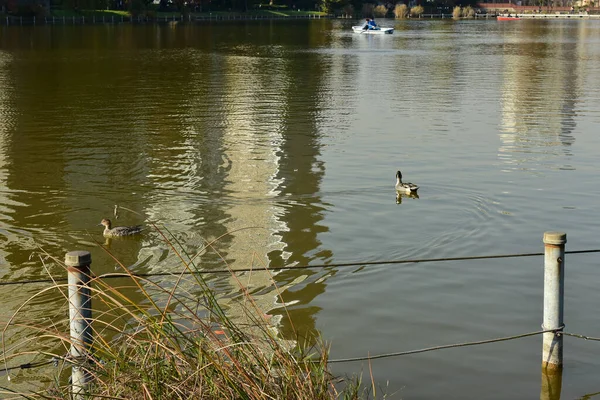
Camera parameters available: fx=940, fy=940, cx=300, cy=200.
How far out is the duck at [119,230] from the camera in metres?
12.5

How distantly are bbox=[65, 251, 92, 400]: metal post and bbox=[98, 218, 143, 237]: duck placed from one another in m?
6.83

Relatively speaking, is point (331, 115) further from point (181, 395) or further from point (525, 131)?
point (181, 395)

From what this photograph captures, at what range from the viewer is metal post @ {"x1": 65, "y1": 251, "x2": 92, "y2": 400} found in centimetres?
551

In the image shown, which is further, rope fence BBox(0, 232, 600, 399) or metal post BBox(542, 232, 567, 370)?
metal post BBox(542, 232, 567, 370)

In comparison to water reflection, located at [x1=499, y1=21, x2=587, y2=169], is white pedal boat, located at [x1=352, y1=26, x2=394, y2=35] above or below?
above

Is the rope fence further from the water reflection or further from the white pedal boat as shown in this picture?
the white pedal boat

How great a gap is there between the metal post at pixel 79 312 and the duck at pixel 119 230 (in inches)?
269

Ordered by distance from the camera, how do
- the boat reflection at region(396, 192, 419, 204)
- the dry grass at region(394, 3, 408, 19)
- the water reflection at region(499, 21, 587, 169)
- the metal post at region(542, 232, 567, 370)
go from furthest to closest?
the dry grass at region(394, 3, 408, 19) < the water reflection at region(499, 21, 587, 169) < the boat reflection at region(396, 192, 419, 204) < the metal post at region(542, 232, 567, 370)

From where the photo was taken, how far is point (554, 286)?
22.7 feet

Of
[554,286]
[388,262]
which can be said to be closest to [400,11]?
[388,262]

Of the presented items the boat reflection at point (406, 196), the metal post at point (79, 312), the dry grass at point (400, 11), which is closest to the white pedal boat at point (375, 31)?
the boat reflection at point (406, 196)

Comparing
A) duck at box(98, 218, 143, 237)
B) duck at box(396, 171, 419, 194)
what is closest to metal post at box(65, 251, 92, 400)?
duck at box(98, 218, 143, 237)

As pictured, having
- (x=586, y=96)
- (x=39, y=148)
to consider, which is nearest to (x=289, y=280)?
(x=39, y=148)

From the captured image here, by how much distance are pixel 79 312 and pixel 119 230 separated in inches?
274
